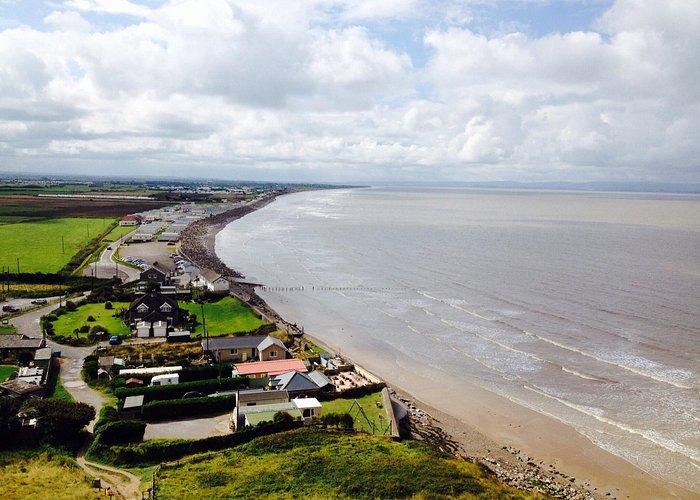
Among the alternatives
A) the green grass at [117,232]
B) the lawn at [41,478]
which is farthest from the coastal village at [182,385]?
the green grass at [117,232]

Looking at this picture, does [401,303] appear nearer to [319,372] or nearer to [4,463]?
[319,372]

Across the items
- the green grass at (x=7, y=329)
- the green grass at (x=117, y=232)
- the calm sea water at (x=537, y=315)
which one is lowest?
the calm sea water at (x=537, y=315)

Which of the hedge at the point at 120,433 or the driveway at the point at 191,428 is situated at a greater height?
the hedge at the point at 120,433

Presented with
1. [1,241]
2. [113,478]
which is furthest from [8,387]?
[1,241]

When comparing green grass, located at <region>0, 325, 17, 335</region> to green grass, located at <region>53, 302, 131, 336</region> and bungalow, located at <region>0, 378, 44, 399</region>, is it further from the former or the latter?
bungalow, located at <region>0, 378, 44, 399</region>

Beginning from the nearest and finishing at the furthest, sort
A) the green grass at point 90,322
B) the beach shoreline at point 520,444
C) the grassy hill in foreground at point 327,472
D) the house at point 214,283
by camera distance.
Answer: the grassy hill in foreground at point 327,472 < the beach shoreline at point 520,444 < the green grass at point 90,322 < the house at point 214,283

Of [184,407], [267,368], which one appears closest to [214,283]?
[267,368]

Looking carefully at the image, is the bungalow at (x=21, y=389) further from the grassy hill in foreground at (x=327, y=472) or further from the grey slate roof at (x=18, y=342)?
the grassy hill in foreground at (x=327, y=472)

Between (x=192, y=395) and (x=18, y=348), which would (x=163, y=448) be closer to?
(x=192, y=395)
